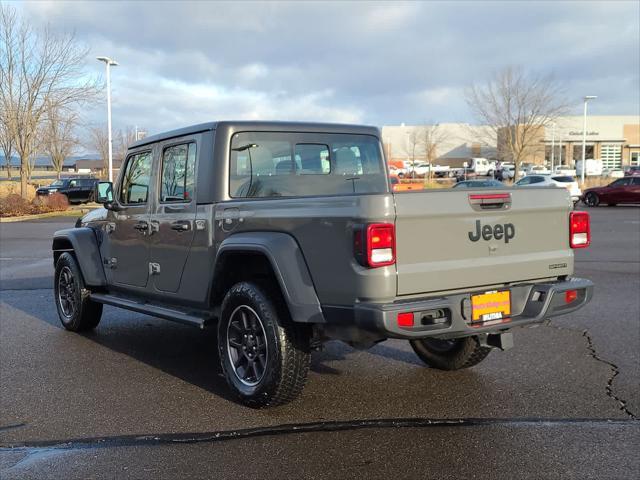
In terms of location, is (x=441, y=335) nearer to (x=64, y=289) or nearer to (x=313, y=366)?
(x=313, y=366)

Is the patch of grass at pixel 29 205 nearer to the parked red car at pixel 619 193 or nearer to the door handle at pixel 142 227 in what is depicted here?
the door handle at pixel 142 227

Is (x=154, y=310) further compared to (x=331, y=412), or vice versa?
(x=154, y=310)

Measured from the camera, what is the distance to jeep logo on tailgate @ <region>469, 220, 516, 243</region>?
13.6 ft

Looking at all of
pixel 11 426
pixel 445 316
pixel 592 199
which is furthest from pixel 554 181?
pixel 11 426

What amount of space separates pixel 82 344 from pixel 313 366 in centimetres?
253

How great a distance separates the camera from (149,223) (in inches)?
225

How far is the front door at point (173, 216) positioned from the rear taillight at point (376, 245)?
182 centimetres

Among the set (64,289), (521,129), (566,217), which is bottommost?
(64,289)

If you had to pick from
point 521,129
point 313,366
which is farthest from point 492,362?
point 521,129

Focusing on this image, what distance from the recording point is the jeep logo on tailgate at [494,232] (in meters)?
4.15

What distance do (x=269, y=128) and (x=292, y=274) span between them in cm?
169

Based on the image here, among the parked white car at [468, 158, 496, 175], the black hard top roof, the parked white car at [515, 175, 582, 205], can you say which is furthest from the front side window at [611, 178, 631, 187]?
the parked white car at [468, 158, 496, 175]

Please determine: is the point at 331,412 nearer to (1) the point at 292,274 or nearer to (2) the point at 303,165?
(1) the point at 292,274

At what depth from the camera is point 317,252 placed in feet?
13.1
